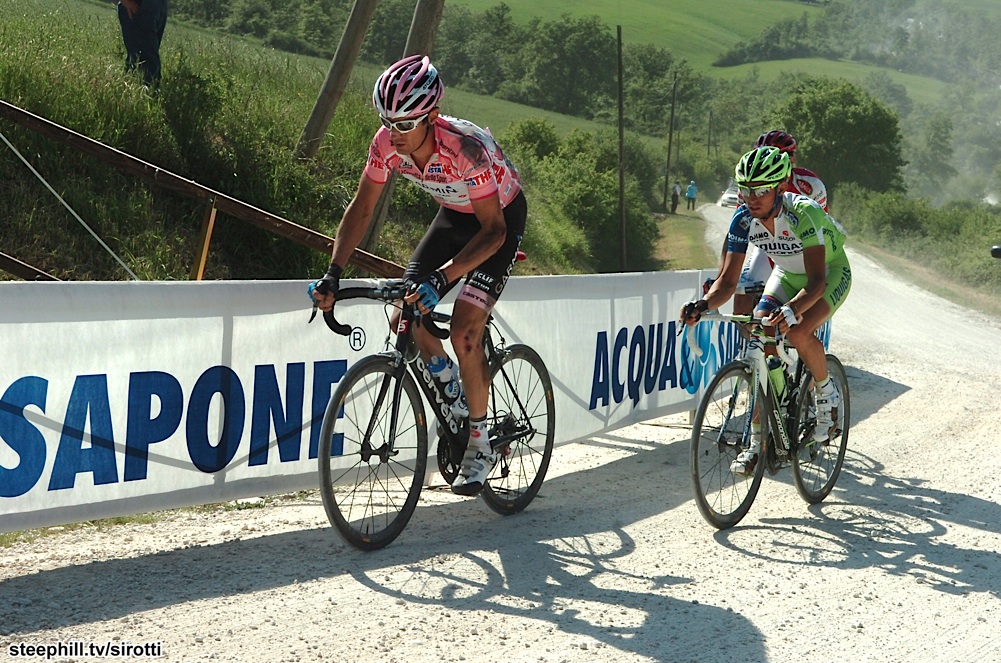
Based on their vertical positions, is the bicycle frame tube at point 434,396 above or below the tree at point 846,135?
below

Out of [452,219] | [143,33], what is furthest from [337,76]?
[452,219]

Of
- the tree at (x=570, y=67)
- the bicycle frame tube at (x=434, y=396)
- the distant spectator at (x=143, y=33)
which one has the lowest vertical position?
the bicycle frame tube at (x=434, y=396)

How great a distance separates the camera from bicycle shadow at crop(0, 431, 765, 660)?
161 inches

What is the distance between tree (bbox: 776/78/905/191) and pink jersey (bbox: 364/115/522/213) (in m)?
94.7

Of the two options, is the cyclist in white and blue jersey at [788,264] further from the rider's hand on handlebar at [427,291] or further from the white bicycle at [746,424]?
the rider's hand on handlebar at [427,291]

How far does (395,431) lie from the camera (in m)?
4.94


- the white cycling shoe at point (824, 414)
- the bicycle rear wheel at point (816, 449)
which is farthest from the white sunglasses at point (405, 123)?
the white cycling shoe at point (824, 414)

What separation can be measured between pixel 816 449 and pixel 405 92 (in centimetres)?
357

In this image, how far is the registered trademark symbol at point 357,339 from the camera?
5816 millimetres

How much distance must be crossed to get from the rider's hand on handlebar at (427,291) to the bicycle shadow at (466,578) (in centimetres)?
125

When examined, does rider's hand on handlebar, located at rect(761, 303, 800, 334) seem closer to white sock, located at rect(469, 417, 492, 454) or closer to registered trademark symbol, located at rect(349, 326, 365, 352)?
white sock, located at rect(469, 417, 492, 454)

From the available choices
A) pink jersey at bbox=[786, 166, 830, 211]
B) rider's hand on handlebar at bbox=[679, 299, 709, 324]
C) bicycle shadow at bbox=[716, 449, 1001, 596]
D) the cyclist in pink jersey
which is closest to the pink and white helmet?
the cyclist in pink jersey

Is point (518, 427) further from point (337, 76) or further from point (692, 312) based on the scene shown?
point (337, 76)

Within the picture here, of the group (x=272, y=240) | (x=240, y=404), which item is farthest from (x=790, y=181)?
(x=272, y=240)
